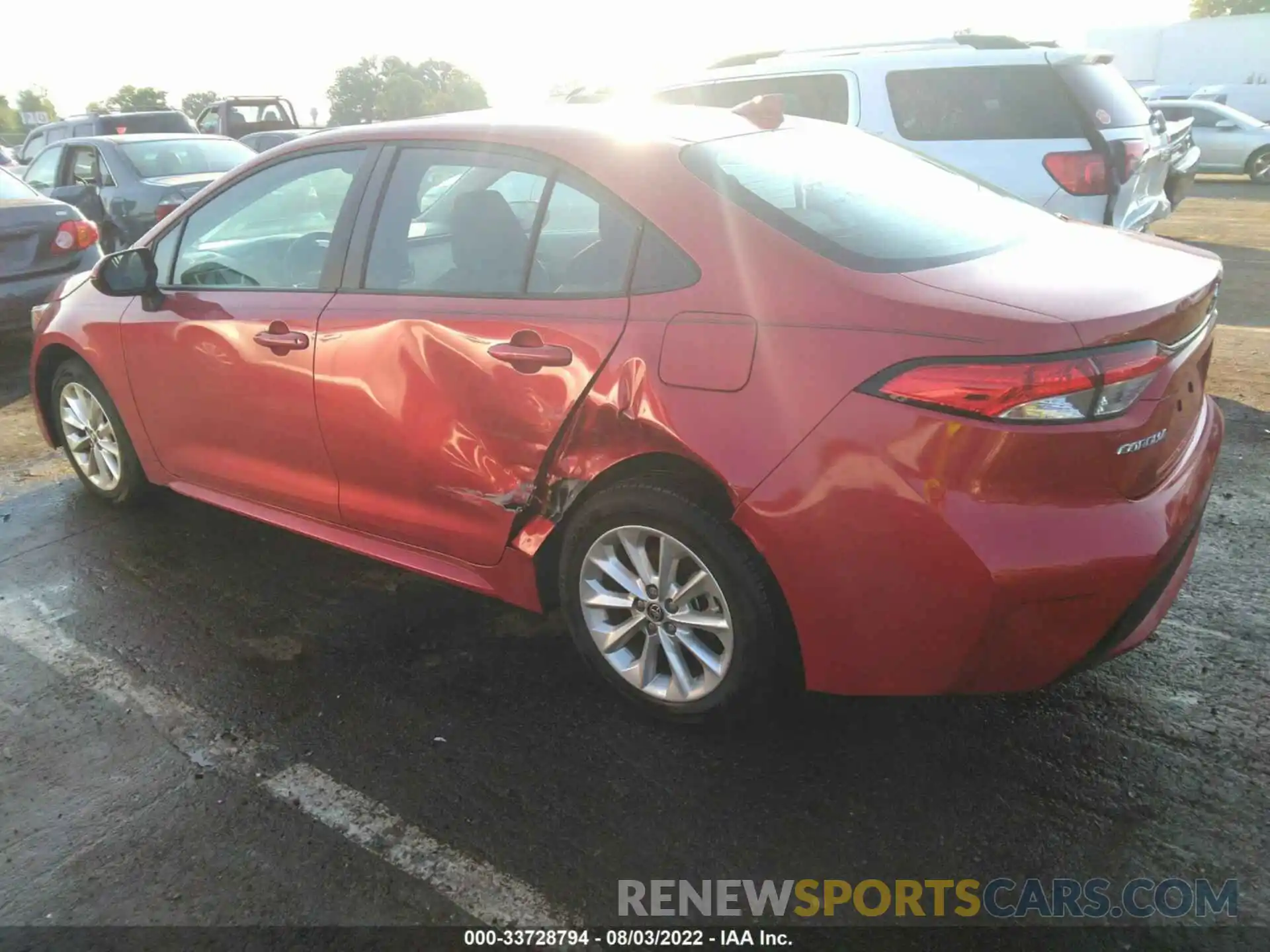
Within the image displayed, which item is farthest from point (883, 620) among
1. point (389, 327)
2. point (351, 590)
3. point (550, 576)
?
point (351, 590)

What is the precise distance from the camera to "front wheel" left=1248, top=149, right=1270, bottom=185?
17.7m

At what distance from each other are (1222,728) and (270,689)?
2.76m

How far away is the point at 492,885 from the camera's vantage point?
2328 millimetres

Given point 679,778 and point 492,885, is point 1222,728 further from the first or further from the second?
point 492,885

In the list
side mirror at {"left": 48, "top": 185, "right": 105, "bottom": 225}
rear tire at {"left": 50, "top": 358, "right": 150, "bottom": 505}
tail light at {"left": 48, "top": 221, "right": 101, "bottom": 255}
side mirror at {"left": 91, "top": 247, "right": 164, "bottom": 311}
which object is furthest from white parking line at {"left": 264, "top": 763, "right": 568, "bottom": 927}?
side mirror at {"left": 48, "top": 185, "right": 105, "bottom": 225}

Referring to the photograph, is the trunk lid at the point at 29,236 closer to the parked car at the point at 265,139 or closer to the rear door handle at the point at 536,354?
the rear door handle at the point at 536,354

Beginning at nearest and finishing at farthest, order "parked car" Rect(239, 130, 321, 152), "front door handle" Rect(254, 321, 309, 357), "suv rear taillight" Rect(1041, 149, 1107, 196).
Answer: "front door handle" Rect(254, 321, 309, 357) → "suv rear taillight" Rect(1041, 149, 1107, 196) → "parked car" Rect(239, 130, 321, 152)

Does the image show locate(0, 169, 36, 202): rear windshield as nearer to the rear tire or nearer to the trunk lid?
the trunk lid

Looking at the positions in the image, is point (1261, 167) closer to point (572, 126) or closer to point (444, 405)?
point (572, 126)

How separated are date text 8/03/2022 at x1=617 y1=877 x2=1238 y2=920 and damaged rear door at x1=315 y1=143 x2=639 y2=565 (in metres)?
1.18

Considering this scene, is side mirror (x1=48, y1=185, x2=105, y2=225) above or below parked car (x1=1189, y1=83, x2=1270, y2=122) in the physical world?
above

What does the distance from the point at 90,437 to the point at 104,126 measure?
460 inches

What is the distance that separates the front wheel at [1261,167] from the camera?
58.0 feet

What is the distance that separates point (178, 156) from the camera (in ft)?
35.4
